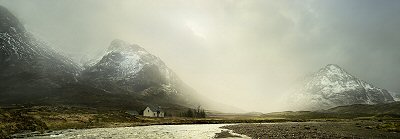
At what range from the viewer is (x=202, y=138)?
6175 centimetres

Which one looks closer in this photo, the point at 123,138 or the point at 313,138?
the point at 313,138

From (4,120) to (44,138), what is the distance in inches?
848

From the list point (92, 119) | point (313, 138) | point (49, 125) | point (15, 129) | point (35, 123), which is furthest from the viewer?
point (92, 119)

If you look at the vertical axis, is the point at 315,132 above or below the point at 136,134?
below

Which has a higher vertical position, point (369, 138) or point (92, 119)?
point (92, 119)

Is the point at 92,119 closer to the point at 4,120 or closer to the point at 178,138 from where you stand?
the point at 4,120

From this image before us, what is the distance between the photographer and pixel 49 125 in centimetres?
9094

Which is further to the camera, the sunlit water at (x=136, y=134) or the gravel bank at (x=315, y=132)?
the sunlit water at (x=136, y=134)

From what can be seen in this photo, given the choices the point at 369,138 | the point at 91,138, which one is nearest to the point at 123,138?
the point at 91,138

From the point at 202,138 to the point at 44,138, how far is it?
2887cm

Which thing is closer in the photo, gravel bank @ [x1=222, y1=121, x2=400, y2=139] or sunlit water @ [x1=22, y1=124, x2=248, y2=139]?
gravel bank @ [x1=222, y1=121, x2=400, y2=139]

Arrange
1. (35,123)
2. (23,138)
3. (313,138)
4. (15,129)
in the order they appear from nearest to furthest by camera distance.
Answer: (313,138)
(23,138)
(15,129)
(35,123)

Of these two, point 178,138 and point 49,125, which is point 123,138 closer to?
point 178,138

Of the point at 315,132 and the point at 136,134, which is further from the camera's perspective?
the point at 136,134
